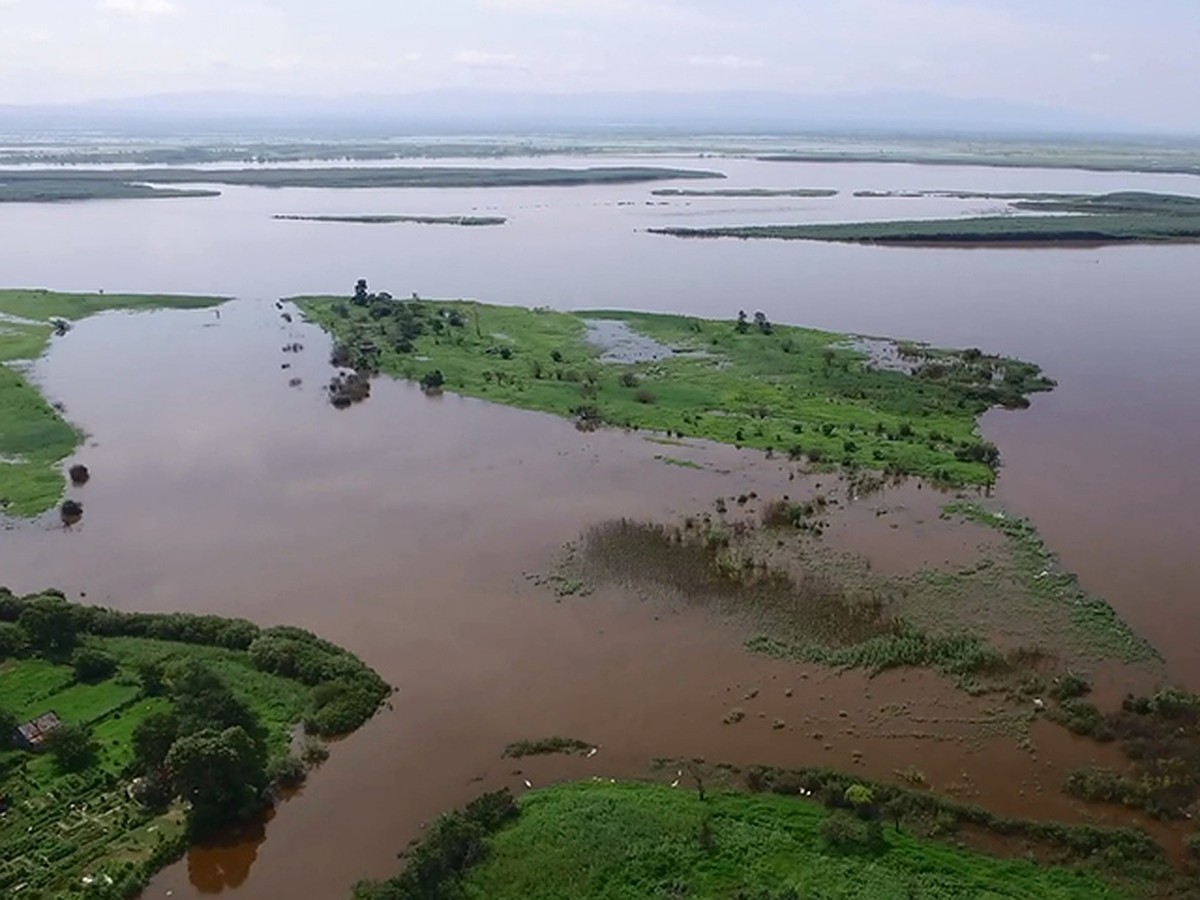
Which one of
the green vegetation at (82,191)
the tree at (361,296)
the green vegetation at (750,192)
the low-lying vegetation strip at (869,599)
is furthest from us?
the green vegetation at (750,192)

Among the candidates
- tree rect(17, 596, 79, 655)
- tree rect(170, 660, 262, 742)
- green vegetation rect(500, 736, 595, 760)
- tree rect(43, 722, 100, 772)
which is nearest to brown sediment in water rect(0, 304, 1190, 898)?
green vegetation rect(500, 736, 595, 760)

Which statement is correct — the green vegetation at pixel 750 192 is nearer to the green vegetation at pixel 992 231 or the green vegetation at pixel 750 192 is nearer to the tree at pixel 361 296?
the green vegetation at pixel 992 231

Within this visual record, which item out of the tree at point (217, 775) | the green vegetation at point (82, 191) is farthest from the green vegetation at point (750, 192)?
the tree at point (217, 775)

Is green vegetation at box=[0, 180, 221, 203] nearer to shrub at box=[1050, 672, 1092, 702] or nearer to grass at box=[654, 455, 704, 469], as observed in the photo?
grass at box=[654, 455, 704, 469]

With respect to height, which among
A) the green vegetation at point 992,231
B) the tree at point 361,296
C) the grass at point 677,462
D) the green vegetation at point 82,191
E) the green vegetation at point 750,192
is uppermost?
the green vegetation at point 750,192

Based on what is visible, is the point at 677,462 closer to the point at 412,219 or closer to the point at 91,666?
the point at 91,666

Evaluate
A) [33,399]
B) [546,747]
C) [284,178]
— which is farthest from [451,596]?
[284,178]

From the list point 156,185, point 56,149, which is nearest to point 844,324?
point 156,185
